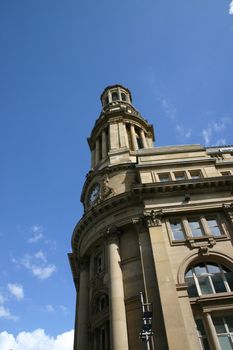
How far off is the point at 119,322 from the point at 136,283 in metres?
3.29

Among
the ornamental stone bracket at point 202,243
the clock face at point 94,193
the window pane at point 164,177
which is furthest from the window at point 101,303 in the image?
the window pane at point 164,177

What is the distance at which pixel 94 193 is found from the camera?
36.1 meters

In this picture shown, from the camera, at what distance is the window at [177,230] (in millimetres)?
25906

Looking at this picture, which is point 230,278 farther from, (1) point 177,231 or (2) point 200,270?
(1) point 177,231

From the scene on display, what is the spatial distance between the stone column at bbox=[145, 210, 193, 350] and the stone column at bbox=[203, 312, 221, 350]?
1.16 m

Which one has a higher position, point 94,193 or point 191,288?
point 94,193

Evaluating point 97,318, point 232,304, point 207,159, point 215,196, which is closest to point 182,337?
point 232,304

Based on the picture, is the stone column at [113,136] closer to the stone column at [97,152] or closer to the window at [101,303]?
the stone column at [97,152]

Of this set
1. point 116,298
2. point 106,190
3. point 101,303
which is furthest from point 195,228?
point 101,303

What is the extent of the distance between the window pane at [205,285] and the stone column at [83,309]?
1070 centimetres

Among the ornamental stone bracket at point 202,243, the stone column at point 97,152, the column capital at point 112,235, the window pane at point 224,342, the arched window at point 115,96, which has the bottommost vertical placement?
the window pane at point 224,342

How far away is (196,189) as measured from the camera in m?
28.4

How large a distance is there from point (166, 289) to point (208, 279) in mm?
3678

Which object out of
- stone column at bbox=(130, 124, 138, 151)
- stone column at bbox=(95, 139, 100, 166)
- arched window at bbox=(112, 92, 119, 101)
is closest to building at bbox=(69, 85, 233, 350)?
stone column at bbox=(130, 124, 138, 151)
